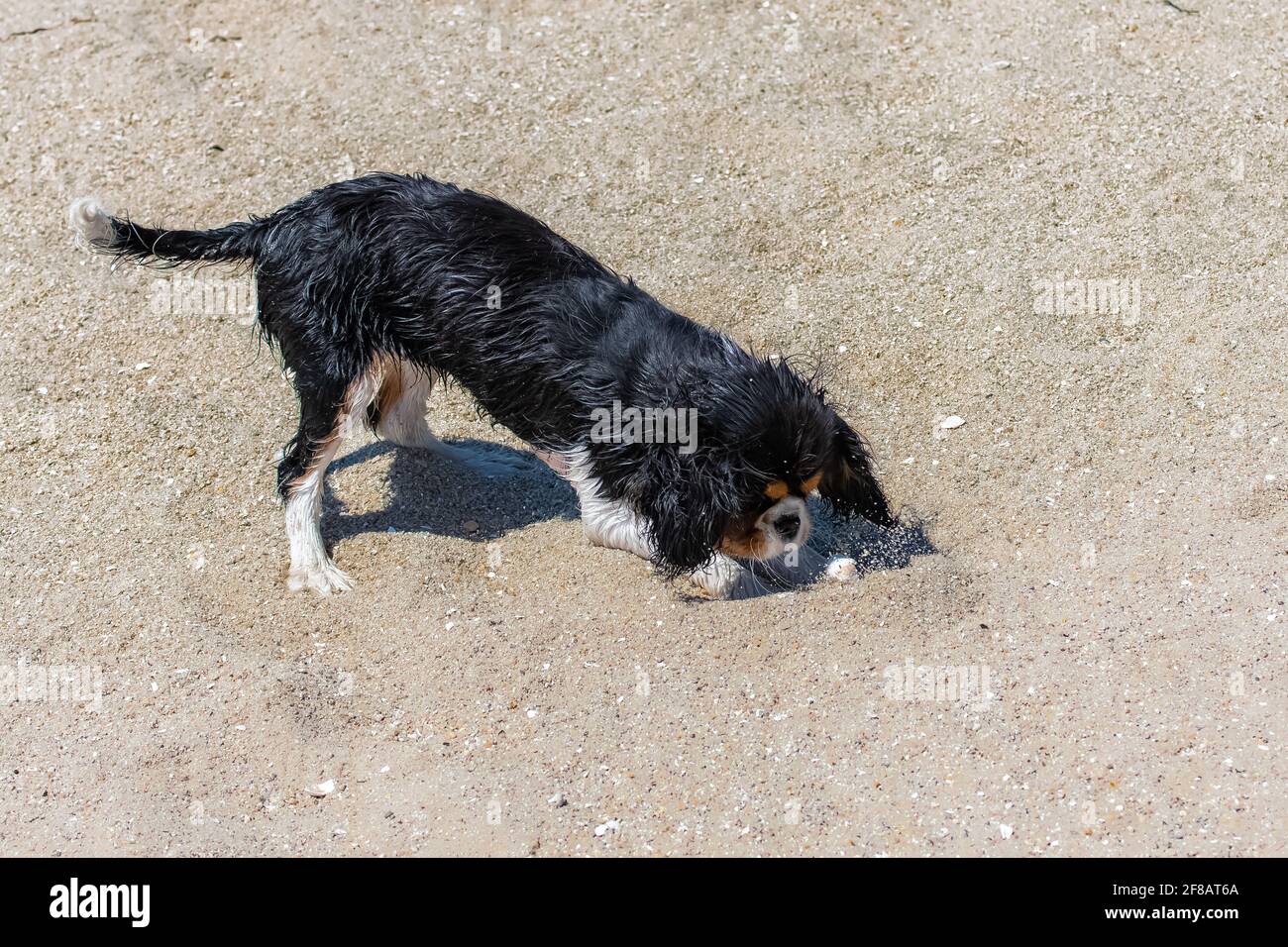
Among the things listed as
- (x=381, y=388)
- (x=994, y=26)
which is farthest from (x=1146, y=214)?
(x=381, y=388)

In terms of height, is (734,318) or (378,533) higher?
(734,318)

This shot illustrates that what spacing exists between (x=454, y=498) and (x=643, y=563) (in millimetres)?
1357

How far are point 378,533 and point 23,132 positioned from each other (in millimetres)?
5375

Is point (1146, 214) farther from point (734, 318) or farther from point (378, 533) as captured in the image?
point (378, 533)

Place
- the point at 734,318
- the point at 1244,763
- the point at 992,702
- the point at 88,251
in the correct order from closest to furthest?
1. the point at 1244,763
2. the point at 992,702
3. the point at 734,318
4. the point at 88,251

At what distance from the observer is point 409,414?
733 centimetres

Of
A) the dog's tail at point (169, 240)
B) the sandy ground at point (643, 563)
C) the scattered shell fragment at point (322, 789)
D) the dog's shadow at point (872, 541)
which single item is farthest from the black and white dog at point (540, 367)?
the scattered shell fragment at point (322, 789)

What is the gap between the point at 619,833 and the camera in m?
5.16

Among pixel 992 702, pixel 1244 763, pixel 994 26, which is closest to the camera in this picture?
pixel 1244 763

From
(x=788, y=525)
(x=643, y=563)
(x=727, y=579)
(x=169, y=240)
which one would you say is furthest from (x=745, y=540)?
(x=169, y=240)

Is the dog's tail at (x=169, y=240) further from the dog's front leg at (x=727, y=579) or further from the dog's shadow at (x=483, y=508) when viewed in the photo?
the dog's front leg at (x=727, y=579)

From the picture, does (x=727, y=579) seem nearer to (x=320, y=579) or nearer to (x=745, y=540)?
(x=745, y=540)

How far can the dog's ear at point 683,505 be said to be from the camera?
18.7 feet

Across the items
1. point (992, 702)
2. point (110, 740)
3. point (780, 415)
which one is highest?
point (780, 415)
